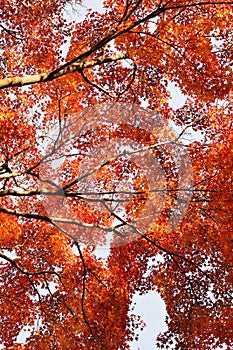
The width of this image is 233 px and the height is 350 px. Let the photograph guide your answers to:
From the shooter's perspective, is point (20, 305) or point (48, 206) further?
point (20, 305)

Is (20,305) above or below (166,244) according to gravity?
below

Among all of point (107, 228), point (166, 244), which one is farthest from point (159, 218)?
point (107, 228)

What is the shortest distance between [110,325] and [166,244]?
3.27 m

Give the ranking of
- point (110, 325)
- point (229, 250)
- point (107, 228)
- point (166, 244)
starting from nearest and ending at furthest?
point (107, 228)
point (229, 250)
point (110, 325)
point (166, 244)

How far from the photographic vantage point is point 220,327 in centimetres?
1268

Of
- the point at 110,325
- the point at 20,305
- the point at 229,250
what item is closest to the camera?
the point at 229,250

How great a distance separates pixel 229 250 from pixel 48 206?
20.4ft


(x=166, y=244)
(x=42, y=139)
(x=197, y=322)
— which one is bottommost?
(x=197, y=322)

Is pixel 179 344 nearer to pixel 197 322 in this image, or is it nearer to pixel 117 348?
pixel 197 322

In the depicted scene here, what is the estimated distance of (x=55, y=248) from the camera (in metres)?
15.0

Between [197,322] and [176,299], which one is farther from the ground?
[176,299]

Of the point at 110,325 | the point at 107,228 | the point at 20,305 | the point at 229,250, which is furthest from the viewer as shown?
the point at 20,305

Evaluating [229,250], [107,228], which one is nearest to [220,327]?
[229,250]

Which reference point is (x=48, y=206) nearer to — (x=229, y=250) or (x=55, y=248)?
(x=55, y=248)
